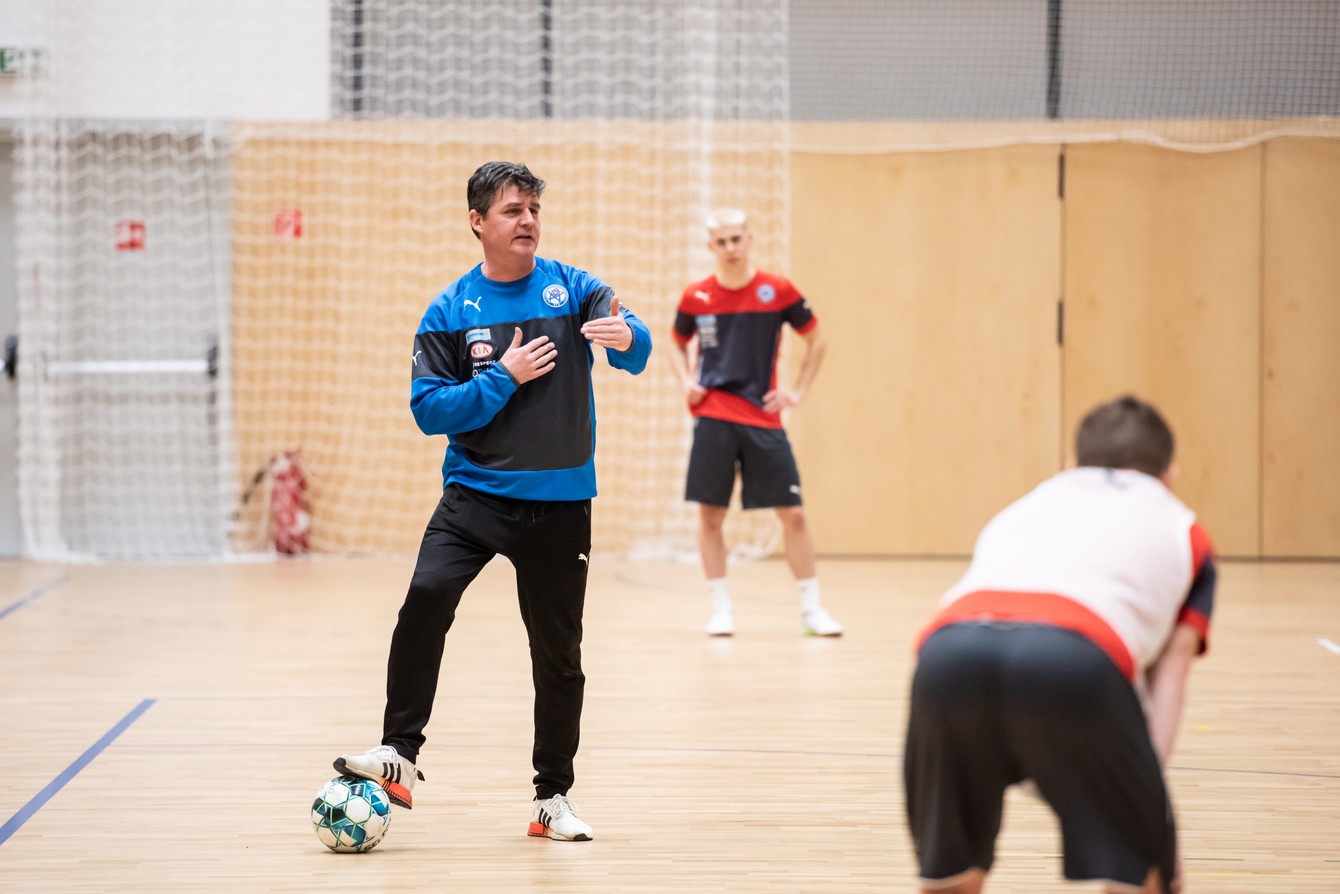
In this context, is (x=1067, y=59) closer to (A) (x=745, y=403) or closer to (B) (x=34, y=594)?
(A) (x=745, y=403)

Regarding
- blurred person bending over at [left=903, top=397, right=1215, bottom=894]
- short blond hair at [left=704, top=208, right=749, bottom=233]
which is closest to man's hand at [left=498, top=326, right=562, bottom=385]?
blurred person bending over at [left=903, top=397, right=1215, bottom=894]

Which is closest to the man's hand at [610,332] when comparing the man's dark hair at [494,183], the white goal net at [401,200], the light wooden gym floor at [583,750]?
the man's dark hair at [494,183]

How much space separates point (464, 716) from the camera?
171 inches

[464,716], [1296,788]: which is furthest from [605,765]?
[1296,788]

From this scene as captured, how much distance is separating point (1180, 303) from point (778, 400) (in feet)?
13.4

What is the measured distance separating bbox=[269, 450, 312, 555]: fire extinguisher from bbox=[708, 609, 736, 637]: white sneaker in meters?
3.51

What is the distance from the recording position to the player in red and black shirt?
5695 mm

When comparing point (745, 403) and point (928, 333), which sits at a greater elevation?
point (928, 333)

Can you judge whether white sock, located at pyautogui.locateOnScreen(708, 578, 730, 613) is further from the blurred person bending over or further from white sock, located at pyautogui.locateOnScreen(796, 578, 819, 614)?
the blurred person bending over

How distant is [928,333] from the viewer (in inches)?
341

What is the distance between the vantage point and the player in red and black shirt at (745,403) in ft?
18.7

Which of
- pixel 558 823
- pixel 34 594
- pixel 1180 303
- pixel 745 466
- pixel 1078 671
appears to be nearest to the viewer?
pixel 1078 671

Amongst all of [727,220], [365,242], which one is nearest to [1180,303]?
[727,220]

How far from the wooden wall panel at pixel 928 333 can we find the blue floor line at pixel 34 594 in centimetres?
424
